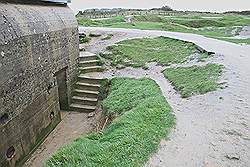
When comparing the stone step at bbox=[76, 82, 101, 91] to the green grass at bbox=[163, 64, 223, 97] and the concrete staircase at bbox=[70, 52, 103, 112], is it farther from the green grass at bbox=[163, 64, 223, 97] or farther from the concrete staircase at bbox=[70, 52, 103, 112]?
the green grass at bbox=[163, 64, 223, 97]

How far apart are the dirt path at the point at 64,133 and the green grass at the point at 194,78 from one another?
9.46 ft

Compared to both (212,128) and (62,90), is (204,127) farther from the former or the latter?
(62,90)

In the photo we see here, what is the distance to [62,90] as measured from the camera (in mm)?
10891

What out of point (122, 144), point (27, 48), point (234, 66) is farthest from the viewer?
point (234, 66)

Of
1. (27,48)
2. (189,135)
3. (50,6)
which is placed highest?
(50,6)

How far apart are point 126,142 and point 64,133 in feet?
14.5

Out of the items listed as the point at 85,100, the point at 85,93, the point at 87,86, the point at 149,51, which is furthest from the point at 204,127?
the point at 149,51

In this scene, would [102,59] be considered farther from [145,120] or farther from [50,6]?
[145,120]

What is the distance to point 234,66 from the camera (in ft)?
33.6

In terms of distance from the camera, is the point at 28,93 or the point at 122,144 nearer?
the point at 122,144

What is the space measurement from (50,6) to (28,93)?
4.04m

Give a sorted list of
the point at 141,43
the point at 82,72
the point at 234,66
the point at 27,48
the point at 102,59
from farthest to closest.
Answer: the point at 141,43
the point at 102,59
the point at 82,72
the point at 234,66
the point at 27,48

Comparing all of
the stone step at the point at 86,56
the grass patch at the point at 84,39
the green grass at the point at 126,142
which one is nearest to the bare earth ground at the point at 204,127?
the green grass at the point at 126,142

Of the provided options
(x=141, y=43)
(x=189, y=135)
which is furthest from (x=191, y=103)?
(x=141, y=43)
